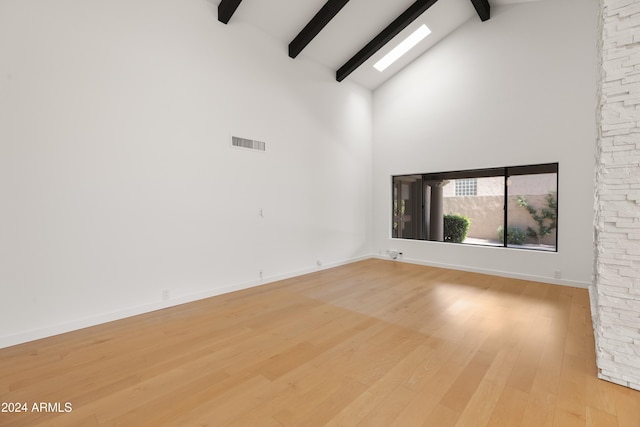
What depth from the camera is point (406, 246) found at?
609 centimetres

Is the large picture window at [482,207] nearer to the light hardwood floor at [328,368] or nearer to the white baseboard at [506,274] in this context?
the white baseboard at [506,274]

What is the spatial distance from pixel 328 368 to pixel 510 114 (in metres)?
5.06

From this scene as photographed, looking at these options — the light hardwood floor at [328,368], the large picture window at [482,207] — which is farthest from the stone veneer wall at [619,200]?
the large picture window at [482,207]

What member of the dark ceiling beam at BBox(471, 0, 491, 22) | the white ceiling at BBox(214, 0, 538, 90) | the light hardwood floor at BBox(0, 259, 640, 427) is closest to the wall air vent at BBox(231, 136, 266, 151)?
the white ceiling at BBox(214, 0, 538, 90)

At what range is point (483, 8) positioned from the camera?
4.75 meters

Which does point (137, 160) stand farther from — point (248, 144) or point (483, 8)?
point (483, 8)

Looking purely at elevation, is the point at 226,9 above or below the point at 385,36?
below

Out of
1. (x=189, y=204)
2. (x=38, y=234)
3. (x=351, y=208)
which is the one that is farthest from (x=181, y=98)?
(x=351, y=208)

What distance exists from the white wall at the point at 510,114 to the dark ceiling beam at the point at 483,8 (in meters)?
0.13

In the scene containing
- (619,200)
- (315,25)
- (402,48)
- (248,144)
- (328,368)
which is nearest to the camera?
(619,200)

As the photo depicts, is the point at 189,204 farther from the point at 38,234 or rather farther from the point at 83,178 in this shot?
the point at 38,234

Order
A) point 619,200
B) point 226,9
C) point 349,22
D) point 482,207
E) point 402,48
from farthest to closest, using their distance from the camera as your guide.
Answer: point 402,48 < point 482,207 < point 349,22 < point 226,9 < point 619,200

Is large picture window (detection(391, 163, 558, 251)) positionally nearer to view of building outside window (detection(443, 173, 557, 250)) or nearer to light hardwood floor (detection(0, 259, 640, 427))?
view of building outside window (detection(443, 173, 557, 250))


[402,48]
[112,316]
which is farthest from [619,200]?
[402,48]
